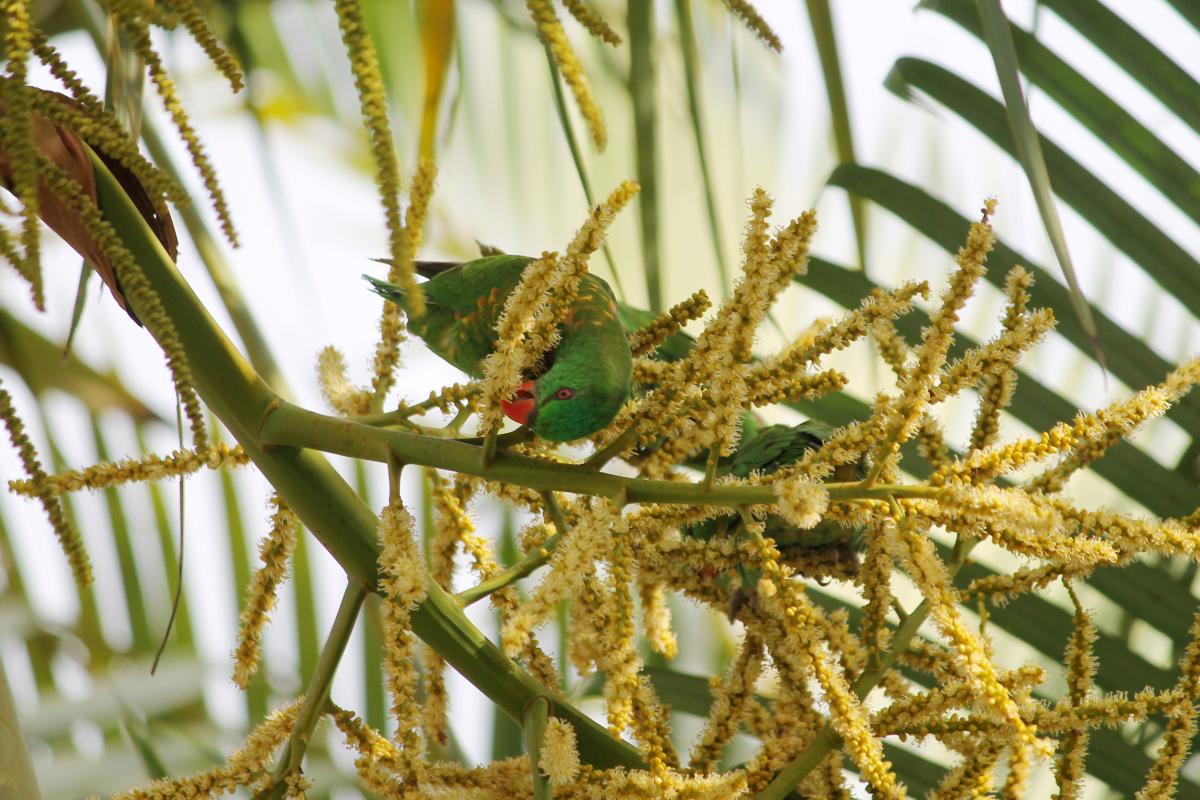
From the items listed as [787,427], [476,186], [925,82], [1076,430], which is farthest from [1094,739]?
[476,186]

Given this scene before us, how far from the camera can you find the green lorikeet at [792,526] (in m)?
0.95

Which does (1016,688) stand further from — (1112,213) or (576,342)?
(1112,213)

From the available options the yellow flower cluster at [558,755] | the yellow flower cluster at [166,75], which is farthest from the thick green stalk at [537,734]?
the yellow flower cluster at [166,75]

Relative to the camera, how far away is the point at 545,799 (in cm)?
67

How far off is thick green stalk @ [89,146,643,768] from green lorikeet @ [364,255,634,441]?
0.47 feet

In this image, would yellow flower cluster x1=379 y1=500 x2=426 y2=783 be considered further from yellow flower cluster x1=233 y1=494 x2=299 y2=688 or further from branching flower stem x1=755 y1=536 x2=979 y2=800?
branching flower stem x1=755 y1=536 x2=979 y2=800

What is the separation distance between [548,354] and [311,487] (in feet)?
1.02

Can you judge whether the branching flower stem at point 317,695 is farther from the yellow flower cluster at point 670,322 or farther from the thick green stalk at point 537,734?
the yellow flower cluster at point 670,322

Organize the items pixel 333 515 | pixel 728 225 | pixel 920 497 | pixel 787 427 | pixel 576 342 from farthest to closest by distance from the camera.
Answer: pixel 728 225 → pixel 787 427 → pixel 576 342 → pixel 333 515 → pixel 920 497

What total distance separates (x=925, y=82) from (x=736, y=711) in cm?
75

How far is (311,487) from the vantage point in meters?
0.75

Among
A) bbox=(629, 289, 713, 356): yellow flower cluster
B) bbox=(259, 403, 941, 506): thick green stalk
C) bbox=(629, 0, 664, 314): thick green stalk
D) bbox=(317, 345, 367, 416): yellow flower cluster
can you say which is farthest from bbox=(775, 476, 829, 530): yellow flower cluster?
bbox=(629, 0, 664, 314): thick green stalk

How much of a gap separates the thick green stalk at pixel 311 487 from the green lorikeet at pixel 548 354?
0.47ft

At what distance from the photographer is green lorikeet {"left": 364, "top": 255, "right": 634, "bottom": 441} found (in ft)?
2.59
